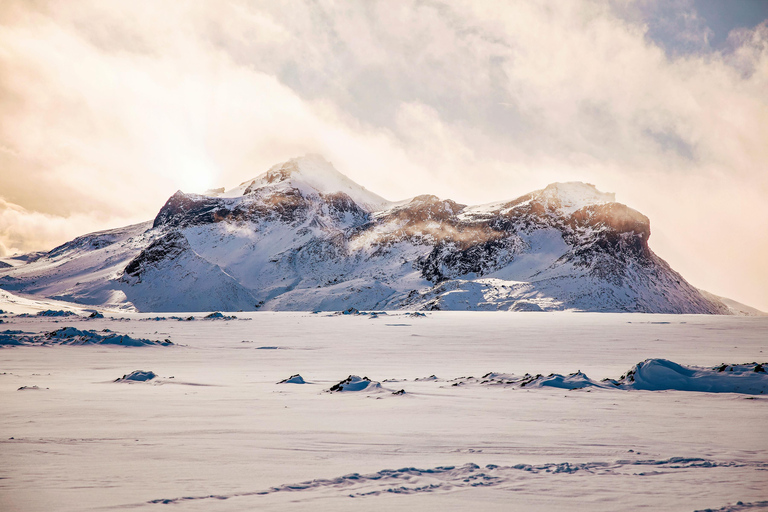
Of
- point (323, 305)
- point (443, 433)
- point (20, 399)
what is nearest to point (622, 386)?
point (443, 433)

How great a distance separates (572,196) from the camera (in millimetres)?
154625

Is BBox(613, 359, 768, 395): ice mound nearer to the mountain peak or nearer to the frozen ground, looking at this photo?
Result: the frozen ground

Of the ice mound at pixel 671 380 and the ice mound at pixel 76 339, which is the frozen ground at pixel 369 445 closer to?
the ice mound at pixel 671 380

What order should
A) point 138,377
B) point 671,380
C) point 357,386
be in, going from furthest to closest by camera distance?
point 138,377, point 671,380, point 357,386

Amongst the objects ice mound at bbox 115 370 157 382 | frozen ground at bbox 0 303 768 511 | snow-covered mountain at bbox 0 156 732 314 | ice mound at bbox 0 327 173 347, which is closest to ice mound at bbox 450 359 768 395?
frozen ground at bbox 0 303 768 511

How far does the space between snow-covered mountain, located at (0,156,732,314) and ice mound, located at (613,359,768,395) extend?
275 feet

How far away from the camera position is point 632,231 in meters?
132

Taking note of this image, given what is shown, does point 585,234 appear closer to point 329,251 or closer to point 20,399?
point 329,251

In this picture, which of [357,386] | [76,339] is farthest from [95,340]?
[357,386]

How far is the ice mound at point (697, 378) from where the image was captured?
430 inches

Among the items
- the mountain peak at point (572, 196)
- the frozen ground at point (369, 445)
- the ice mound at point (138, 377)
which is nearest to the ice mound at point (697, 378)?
the frozen ground at point (369, 445)

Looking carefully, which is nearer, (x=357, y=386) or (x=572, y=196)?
(x=357, y=386)

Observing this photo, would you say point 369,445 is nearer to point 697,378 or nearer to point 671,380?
point 671,380

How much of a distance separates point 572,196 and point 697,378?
15661cm
